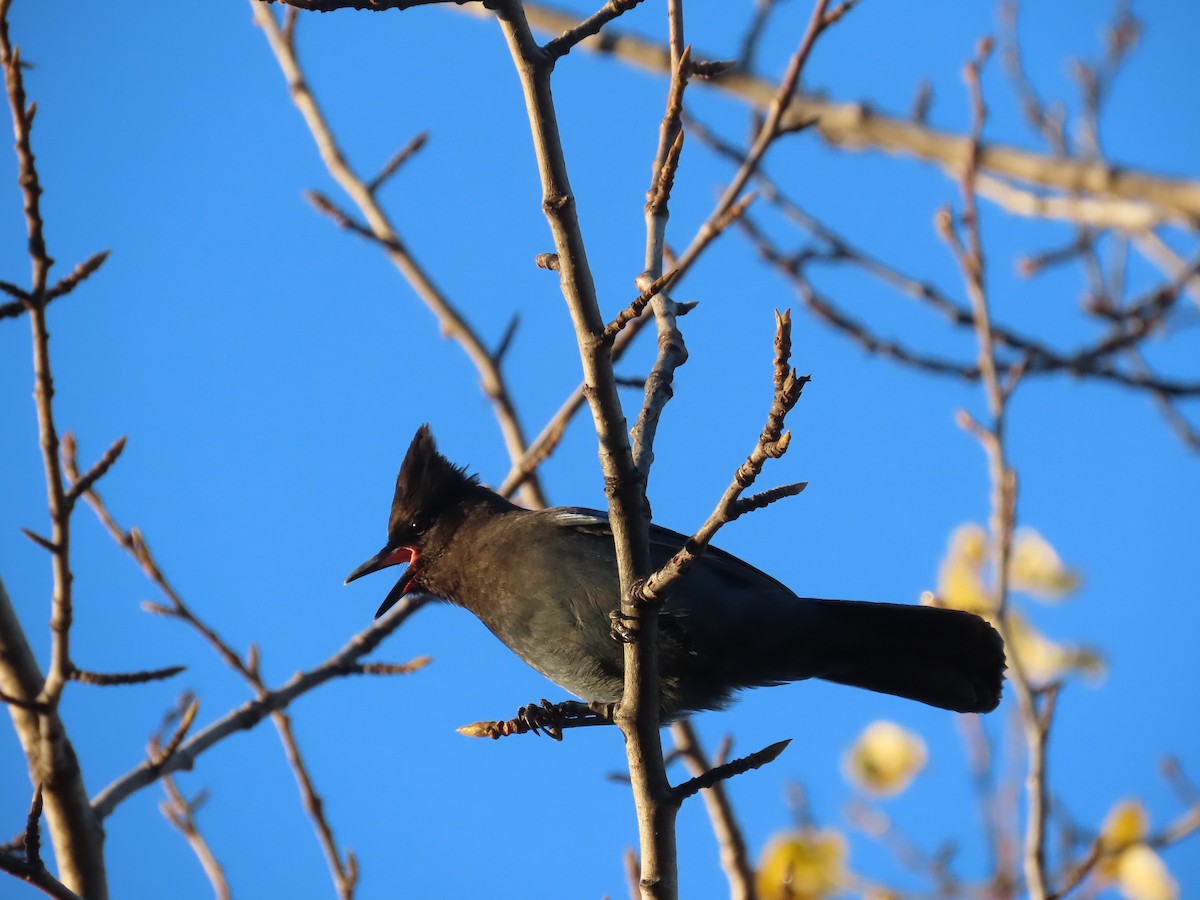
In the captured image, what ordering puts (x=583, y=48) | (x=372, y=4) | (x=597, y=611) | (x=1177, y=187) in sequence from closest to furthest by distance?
(x=372, y=4), (x=597, y=611), (x=1177, y=187), (x=583, y=48)

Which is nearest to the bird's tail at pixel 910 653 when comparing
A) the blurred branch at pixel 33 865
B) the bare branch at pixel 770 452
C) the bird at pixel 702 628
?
the bird at pixel 702 628

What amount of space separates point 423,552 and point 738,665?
153cm

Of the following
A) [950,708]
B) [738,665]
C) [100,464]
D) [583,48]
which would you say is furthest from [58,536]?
[583,48]

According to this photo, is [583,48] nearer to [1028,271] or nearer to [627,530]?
[1028,271]

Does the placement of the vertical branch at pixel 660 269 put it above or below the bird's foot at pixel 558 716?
above

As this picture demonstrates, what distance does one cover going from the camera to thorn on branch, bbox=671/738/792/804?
3180mm

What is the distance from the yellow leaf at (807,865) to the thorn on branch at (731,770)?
2.91 metres

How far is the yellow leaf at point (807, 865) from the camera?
237 inches

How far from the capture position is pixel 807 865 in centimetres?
608

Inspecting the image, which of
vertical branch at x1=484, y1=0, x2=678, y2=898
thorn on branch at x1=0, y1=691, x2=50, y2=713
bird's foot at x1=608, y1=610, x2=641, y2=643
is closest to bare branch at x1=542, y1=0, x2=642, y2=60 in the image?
vertical branch at x1=484, y1=0, x2=678, y2=898

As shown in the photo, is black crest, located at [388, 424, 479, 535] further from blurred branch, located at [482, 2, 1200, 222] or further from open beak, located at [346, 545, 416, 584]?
blurred branch, located at [482, 2, 1200, 222]

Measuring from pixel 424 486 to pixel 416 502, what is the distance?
2.9 inches

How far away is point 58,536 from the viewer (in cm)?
366

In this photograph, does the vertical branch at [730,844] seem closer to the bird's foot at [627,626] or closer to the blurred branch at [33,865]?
the bird's foot at [627,626]
